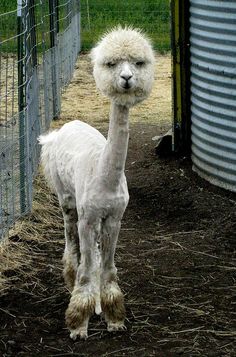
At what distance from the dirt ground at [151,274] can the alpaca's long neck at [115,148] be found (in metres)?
0.99

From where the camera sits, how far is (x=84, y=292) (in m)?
5.28

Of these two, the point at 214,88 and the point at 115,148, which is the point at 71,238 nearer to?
the point at 115,148

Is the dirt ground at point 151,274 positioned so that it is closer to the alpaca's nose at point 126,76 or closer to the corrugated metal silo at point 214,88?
the corrugated metal silo at point 214,88

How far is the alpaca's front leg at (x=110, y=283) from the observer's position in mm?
5219

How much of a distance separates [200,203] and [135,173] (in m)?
1.42

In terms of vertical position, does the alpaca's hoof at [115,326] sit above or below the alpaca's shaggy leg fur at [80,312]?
below

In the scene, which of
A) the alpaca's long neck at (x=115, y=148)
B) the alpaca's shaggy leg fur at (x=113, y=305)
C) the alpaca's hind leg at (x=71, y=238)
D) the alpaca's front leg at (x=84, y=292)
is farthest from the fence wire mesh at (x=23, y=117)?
the alpaca's shaggy leg fur at (x=113, y=305)

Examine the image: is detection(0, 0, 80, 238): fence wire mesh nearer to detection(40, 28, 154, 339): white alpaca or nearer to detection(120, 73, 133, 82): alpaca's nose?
detection(40, 28, 154, 339): white alpaca

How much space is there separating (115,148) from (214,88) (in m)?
3.13

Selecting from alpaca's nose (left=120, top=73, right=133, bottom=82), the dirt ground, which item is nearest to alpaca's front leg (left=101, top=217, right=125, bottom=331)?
the dirt ground

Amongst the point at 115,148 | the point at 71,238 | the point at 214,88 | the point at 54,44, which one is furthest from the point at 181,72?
the point at 115,148

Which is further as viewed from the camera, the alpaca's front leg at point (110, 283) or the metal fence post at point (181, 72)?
the metal fence post at point (181, 72)

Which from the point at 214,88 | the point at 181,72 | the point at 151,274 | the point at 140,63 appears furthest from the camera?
the point at 181,72

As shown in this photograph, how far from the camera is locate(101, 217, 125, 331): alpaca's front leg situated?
17.1ft
